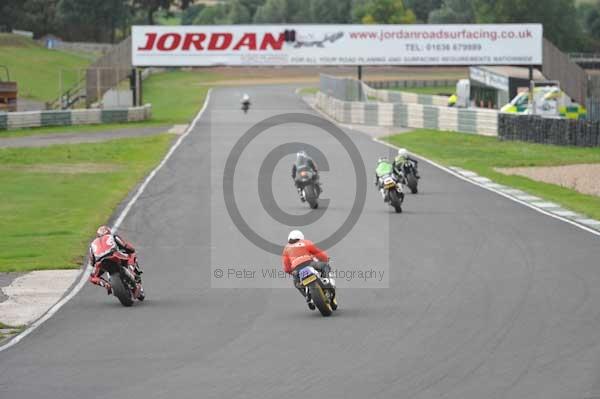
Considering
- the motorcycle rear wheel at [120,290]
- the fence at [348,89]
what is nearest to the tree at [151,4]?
the fence at [348,89]

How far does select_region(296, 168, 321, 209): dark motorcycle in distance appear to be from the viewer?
87.8 ft

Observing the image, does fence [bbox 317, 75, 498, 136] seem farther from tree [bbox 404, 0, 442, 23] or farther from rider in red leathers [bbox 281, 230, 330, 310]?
tree [bbox 404, 0, 442, 23]

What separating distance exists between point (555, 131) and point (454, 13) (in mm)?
108310

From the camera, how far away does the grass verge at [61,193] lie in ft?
72.8

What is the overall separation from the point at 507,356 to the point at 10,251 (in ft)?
40.8

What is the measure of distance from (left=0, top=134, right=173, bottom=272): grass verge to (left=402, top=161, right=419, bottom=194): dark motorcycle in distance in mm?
7241

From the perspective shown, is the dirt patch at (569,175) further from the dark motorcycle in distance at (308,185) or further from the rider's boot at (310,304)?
the rider's boot at (310,304)

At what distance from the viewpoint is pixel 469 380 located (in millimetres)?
11492

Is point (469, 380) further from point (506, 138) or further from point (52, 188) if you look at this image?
point (506, 138)

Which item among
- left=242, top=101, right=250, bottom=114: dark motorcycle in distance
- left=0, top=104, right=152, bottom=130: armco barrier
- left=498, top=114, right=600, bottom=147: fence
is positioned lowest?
left=498, top=114, right=600, bottom=147: fence

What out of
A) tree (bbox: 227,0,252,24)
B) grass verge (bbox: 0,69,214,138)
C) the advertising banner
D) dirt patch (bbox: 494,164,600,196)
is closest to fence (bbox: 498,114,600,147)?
dirt patch (bbox: 494,164,600,196)

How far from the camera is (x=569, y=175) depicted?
115 feet

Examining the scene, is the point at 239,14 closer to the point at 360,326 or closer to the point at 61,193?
the point at 61,193

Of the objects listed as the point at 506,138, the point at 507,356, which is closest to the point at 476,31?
the point at 506,138
